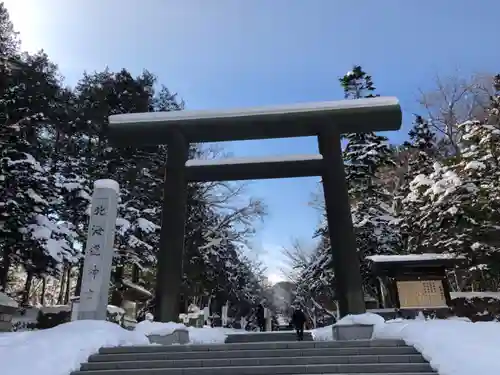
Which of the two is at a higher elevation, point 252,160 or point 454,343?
point 252,160

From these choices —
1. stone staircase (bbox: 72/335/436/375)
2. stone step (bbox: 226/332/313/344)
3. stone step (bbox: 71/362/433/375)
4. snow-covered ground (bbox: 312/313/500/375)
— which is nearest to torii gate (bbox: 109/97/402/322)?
stone step (bbox: 226/332/313/344)

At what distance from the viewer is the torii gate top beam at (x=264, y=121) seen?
11.3 metres

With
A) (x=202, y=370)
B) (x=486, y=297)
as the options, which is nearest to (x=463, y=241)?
(x=486, y=297)

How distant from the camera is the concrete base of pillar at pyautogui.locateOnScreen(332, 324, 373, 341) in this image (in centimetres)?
853

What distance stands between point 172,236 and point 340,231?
4.54m

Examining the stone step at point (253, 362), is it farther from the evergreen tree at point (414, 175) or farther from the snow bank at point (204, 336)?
the evergreen tree at point (414, 175)

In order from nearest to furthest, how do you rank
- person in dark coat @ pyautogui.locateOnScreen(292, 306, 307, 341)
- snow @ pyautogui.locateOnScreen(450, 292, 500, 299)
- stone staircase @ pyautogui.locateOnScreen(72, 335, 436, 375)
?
stone staircase @ pyautogui.locateOnScreen(72, 335, 436, 375), person in dark coat @ pyautogui.locateOnScreen(292, 306, 307, 341), snow @ pyautogui.locateOnScreen(450, 292, 500, 299)

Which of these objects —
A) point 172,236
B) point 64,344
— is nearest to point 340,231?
point 172,236

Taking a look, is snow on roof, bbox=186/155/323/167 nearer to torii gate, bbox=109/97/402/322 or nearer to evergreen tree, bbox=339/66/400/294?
torii gate, bbox=109/97/402/322

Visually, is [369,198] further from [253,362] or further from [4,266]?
[4,266]

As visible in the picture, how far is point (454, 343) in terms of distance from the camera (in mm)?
6570

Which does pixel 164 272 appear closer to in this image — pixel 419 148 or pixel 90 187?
pixel 90 187

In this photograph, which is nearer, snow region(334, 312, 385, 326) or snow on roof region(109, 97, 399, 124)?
snow region(334, 312, 385, 326)

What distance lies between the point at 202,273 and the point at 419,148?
16.1 meters
